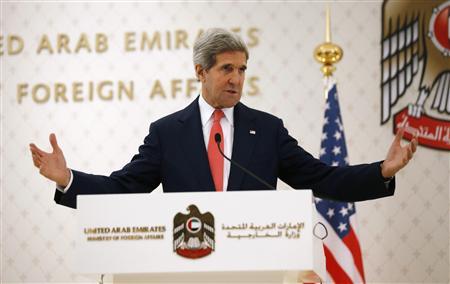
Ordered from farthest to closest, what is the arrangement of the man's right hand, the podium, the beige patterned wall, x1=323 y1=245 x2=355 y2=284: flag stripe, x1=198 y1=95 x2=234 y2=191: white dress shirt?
the beige patterned wall, x1=323 y1=245 x2=355 y2=284: flag stripe, x1=198 y1=95 x2=234 y2=191: white dress shirt, the man's right hand, the podium

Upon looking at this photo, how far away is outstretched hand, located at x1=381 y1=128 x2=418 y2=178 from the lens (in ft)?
8.49

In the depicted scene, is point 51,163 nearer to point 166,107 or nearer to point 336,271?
point 336,271

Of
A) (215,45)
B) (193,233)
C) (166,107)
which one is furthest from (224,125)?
(166,107)

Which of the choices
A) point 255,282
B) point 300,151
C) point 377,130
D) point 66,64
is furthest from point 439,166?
point 255,282

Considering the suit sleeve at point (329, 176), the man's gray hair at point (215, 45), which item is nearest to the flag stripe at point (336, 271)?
the suit sleeve at point (329, 176)

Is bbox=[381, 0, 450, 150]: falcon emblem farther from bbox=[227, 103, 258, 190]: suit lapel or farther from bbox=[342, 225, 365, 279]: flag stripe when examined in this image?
bbox=[227, 103, 258, 190]: suit lapel

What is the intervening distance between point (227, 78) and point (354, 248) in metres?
2.17

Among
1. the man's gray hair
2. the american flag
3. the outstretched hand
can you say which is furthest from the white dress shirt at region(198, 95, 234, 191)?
the american flag

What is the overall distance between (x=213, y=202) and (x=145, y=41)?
3696mm

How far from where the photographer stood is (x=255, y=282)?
7.18 feet

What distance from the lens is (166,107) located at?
555 cm

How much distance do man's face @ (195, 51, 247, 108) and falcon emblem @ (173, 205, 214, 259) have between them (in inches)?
36.3

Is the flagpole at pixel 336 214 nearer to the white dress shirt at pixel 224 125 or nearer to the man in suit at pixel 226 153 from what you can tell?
the man in suit at pixel 226 153

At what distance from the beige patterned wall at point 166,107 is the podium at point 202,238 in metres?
3.25
